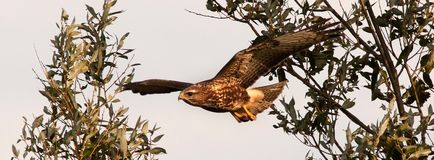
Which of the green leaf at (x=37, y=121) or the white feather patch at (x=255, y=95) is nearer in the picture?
the green leaf at (x=37, y=121)

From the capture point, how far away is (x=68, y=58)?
971 centimetres

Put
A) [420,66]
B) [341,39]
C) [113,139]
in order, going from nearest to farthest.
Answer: [113,139]
[420,66]
[341,39]

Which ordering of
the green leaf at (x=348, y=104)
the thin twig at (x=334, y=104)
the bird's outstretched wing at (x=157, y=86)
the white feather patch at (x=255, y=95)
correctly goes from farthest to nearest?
the bird's outstretched wing at (x=157, y=86) < the white feather patch at (x=255, y=95) < the thin twig at (x=334, y=104) < the green leaf at (x=348, y=104)

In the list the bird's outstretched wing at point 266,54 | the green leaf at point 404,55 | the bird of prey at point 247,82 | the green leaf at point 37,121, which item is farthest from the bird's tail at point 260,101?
the green leaf at point 37,121

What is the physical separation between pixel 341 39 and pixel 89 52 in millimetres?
3282

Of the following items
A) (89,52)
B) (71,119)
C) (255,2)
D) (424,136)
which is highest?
(255,2)

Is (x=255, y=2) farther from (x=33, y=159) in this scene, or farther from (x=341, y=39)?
(x=33, y=159)

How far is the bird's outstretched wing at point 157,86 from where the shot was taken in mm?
12688

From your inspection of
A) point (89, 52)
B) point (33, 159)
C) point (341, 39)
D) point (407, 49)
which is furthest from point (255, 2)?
point (33, 159)

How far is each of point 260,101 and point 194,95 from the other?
95 centimetres

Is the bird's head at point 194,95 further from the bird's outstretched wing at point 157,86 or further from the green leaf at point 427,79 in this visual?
the green leaf at point 427,79

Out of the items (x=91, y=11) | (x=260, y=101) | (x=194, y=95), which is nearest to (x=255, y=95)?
(x=260, y=101)

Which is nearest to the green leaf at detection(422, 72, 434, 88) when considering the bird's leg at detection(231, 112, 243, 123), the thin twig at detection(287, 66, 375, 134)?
the thin twig at detection(287, 66, 375, 134)

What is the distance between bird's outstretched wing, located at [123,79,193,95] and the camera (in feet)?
41.6
